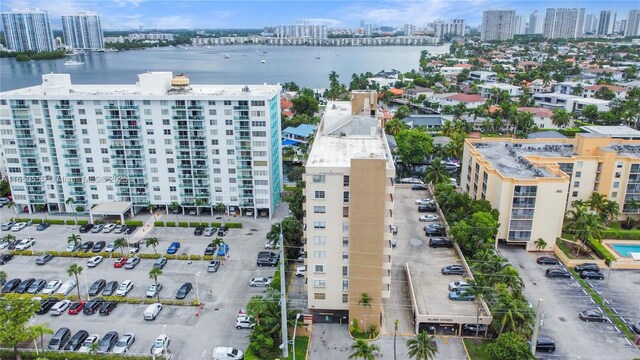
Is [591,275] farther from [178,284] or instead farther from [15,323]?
[15,323]

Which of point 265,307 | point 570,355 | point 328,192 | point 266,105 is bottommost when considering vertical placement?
point 570,355

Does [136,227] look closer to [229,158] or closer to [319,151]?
[229,158]

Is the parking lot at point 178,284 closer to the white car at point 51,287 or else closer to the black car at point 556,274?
the white car at point 51,287

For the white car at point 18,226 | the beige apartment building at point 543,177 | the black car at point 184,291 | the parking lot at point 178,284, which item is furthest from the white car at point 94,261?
the beige apartment building at point 543,177

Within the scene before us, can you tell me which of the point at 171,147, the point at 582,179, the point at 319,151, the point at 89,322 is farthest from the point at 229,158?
the point at 582,179

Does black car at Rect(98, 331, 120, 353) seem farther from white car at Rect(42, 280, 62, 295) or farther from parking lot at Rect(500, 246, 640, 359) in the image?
parking lot at Rect(500, 246, 640, 359)

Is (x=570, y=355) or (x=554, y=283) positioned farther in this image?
(x=554, y=283)
